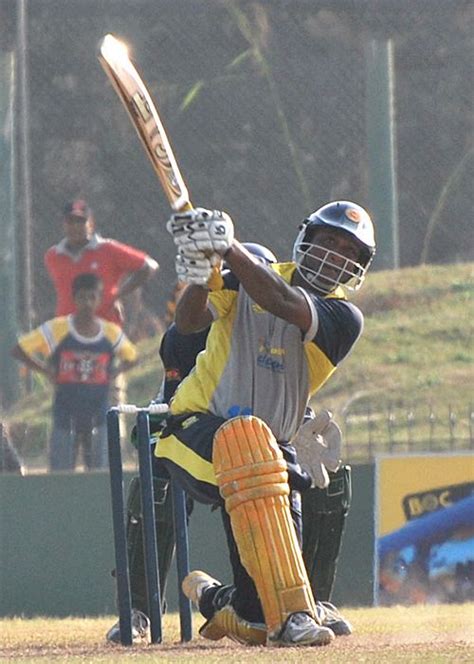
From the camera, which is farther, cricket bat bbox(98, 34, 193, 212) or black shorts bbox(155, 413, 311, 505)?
black shorts bbox(155, 413, 311, 505)

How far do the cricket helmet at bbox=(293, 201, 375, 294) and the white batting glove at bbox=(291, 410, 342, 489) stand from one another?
1.76 feet

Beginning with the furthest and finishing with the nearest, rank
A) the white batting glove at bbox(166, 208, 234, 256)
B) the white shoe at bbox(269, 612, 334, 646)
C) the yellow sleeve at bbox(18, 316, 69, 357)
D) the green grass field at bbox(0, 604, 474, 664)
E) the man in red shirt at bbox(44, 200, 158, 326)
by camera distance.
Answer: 1. the man in red shirt at bbox(44, 200, 158, 326)
2. the yellow sleeve at bbox(18, 316, 69, 357)
3. the white shoe at bbox(269, 612, 334, 646)
4. the white batting glove at bbox(166, 208, 234, 256)
5. the green grass field at bbox(0, 604, 474, 664)

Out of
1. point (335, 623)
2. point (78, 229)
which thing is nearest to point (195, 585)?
point (335, 623)

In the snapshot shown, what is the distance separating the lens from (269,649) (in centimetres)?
650

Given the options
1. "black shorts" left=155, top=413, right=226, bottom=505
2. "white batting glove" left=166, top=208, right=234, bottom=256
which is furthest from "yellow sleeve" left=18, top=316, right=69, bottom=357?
"white batting glove" left=166, top=208, right=234, bottom=256

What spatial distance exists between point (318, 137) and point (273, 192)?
0.60 m

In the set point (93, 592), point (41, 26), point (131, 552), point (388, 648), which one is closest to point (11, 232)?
point (41, 26)

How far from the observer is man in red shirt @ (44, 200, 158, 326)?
41.8ft

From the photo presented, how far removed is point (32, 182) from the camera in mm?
13453

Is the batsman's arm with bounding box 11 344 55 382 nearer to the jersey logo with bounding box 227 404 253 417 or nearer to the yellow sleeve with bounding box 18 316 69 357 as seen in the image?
the yellow sleeve with bounding box 18 316 69 357

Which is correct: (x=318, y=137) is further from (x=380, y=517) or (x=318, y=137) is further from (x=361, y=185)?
(x=380, y=517)

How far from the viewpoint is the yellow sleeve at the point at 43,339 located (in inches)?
496

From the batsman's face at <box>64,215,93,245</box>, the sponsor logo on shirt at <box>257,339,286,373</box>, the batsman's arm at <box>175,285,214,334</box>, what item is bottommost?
the sponsor logo on shirt at <box>257,339,286,373</box>

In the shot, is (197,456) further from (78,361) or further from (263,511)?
(78,361)
